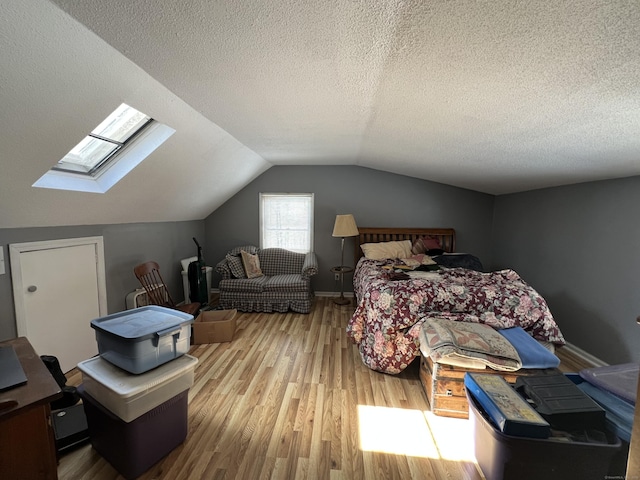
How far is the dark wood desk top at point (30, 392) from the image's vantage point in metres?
0.96

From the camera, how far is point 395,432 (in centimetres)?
183

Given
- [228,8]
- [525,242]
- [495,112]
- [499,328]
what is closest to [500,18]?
[495,112]

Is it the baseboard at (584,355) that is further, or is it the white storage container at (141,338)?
the baseboard at (584,355)

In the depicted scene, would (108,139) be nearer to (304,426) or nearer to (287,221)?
(304,426)

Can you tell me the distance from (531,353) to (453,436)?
800mm

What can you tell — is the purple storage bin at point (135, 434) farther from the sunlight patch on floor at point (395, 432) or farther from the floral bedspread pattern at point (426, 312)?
the floral bedspread pattern at point (426, 312)

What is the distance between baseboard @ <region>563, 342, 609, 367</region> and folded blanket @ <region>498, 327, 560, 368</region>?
113cm

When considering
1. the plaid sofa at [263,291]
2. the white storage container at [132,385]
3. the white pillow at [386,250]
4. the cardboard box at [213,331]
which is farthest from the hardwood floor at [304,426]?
the white pillow at [386,250]

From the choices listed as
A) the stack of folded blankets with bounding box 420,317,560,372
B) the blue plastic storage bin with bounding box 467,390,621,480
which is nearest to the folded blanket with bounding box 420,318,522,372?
the stack of folded blankets with bounding box 420,317,560,372

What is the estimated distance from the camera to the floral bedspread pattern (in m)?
2.39

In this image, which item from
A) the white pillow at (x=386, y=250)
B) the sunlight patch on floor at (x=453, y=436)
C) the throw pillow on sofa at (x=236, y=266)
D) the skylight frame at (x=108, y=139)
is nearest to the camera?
the sunlight patch on floor at (x=453, y=436)

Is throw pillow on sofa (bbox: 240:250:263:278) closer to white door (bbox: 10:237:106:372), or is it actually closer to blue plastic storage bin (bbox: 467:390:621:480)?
white door (bbox: 10:237:106:372)

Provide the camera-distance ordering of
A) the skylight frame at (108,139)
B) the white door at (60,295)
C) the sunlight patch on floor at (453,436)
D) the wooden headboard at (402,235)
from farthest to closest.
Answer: the wooden headboard at (402,235), the skylight frame at (108,139), the white door at (60,295), the sunlight patch on floor at (453,436)

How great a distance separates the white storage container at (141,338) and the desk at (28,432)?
34cm
